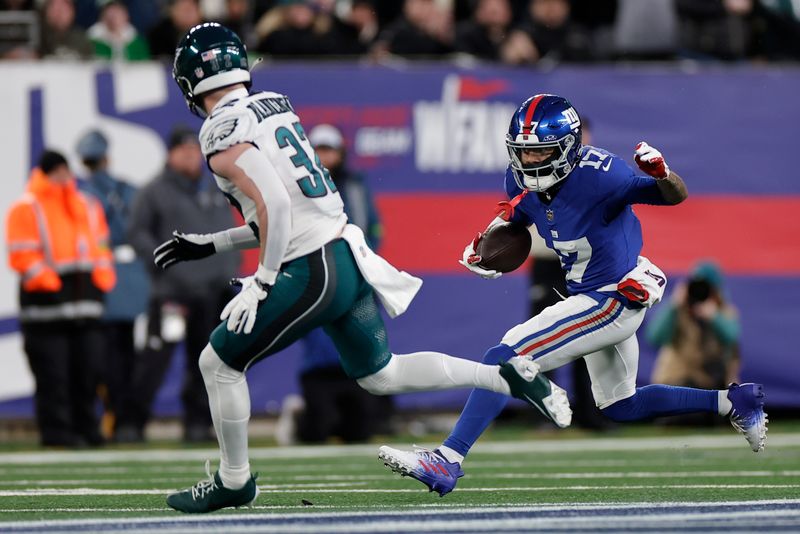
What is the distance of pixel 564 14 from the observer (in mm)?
12258

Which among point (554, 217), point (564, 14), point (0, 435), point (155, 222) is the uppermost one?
point (554, 217)

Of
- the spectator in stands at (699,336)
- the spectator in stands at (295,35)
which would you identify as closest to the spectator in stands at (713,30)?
the spectator in stands at (699,336)

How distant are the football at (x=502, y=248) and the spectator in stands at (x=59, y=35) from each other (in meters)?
5.42

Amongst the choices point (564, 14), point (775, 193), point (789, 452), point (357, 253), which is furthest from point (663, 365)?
point (357, 253)

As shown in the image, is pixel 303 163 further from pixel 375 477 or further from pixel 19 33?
pixel 19 33

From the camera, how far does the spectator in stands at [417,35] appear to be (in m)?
11.6

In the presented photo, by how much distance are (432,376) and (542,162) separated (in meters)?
0.95

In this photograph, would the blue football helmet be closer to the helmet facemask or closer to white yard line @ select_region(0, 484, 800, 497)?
the helmet facemask

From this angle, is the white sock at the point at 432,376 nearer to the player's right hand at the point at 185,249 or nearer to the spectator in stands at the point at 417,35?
the player's right hand at the point at 185,249

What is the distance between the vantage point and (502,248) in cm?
647

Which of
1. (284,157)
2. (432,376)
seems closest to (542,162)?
(432,376)

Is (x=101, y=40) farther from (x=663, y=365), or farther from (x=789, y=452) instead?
(x=789, y=452)

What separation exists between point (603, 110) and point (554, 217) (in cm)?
490

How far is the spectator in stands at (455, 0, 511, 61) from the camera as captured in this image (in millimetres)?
12008
